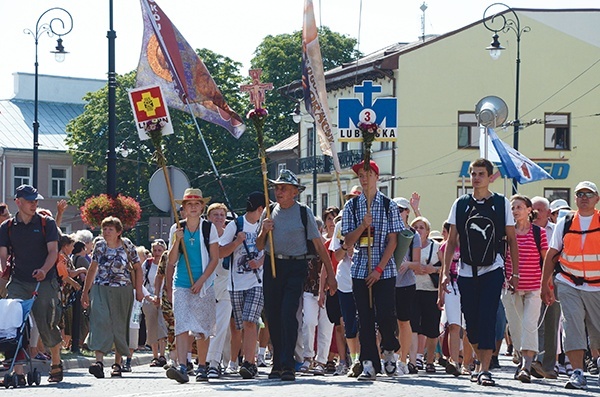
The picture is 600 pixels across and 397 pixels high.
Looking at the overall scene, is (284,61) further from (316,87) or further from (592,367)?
(592,367)

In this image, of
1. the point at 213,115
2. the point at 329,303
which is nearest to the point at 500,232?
the point at 329,303

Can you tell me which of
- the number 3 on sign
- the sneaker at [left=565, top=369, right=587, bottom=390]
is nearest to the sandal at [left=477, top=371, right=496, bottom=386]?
the sneaker at [left=565, top=369, right=587, bottom=390]

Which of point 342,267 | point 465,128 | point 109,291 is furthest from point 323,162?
point 109,291

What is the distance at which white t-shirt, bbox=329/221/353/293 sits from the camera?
14984 millimetres

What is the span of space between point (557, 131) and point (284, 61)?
70.8 feet

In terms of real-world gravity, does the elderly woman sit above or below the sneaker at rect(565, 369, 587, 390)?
above

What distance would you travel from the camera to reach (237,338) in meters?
16.5

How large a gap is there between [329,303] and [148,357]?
617 cm

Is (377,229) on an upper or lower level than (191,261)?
upper

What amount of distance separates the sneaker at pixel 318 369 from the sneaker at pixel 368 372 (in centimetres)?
290

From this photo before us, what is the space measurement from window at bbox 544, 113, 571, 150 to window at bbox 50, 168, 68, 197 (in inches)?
1425

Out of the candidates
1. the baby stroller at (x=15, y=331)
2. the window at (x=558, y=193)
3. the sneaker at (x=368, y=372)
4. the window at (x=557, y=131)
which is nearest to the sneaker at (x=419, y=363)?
the sneaker at (x=368, y=372)

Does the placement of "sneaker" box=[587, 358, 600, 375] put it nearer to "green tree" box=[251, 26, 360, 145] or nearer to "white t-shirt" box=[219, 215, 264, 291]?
"white t-shirt" box=[219, 215, 264, 291]

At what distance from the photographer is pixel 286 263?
13938 mm
